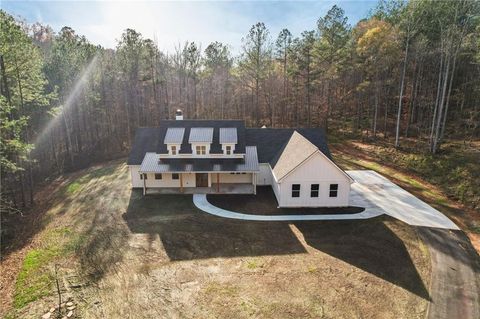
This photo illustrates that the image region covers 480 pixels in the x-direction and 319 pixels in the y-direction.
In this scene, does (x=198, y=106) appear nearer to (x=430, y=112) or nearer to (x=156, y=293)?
(x=430, y=112)

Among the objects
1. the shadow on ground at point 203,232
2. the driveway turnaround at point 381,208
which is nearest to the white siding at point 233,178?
the driveway turnaround at point 381,208

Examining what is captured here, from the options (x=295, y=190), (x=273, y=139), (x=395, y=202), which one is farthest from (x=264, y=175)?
(x=395, y=202)

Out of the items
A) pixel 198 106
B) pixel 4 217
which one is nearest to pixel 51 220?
pixel 4 217

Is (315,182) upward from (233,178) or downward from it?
upward

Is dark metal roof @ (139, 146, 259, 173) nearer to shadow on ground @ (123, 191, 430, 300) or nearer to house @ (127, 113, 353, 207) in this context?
house @ (127, 113, 353, 207)

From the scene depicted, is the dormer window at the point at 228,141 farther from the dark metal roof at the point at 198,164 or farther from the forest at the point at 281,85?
the forest at the point at 281,85

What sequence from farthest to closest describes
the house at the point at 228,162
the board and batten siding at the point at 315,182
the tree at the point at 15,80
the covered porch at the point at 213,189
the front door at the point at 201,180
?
the front door at the point at 201,180
the covered porch at the point at 213,189
the house at the point at 228,162
the board and batten siding at the point at 315,182
the tree at the point at 15,80

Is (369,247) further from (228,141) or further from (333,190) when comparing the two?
(228,141)
